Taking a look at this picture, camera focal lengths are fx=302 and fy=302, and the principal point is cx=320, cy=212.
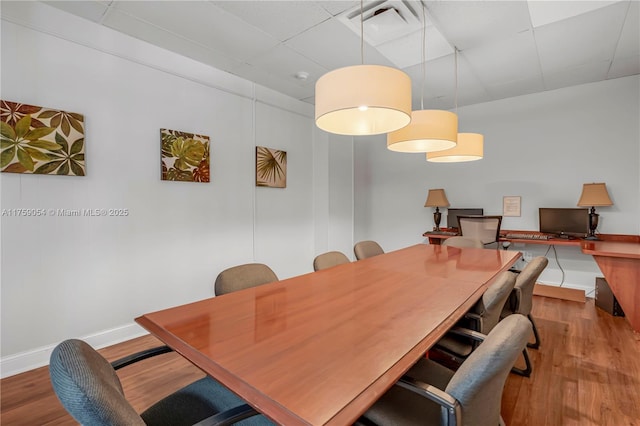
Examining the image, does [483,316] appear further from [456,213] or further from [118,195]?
[456,213]

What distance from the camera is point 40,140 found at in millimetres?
2305

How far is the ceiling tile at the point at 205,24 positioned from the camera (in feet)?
7.72

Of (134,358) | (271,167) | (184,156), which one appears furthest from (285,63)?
(134,358)

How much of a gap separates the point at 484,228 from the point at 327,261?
2421 mm

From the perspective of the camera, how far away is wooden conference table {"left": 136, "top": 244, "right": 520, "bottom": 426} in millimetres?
843

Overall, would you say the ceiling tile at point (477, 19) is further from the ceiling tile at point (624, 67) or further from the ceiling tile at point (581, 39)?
the ceiling tile at point (624, 67)

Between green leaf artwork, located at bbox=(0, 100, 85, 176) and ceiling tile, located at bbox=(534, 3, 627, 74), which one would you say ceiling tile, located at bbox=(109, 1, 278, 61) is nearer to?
green leaf artwork, located at bbox=(0, 100, 85, 176)

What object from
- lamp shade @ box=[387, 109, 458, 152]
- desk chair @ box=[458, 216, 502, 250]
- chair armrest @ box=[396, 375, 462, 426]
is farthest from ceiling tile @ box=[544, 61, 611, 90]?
chair armrest @ box=[396, 375, 462, 426]

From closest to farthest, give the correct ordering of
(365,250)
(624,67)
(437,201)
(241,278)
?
(241,278) < (365,250) < (624,67) < (437,201)

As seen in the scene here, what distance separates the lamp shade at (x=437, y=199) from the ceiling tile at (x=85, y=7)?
14.3ft

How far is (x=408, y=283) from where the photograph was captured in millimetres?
1912

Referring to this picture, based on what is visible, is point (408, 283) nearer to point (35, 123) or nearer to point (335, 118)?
point (335, 118)

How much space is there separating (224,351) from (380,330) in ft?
2.00

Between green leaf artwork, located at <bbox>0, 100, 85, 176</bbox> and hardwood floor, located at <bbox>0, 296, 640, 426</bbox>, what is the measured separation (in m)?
1.56
